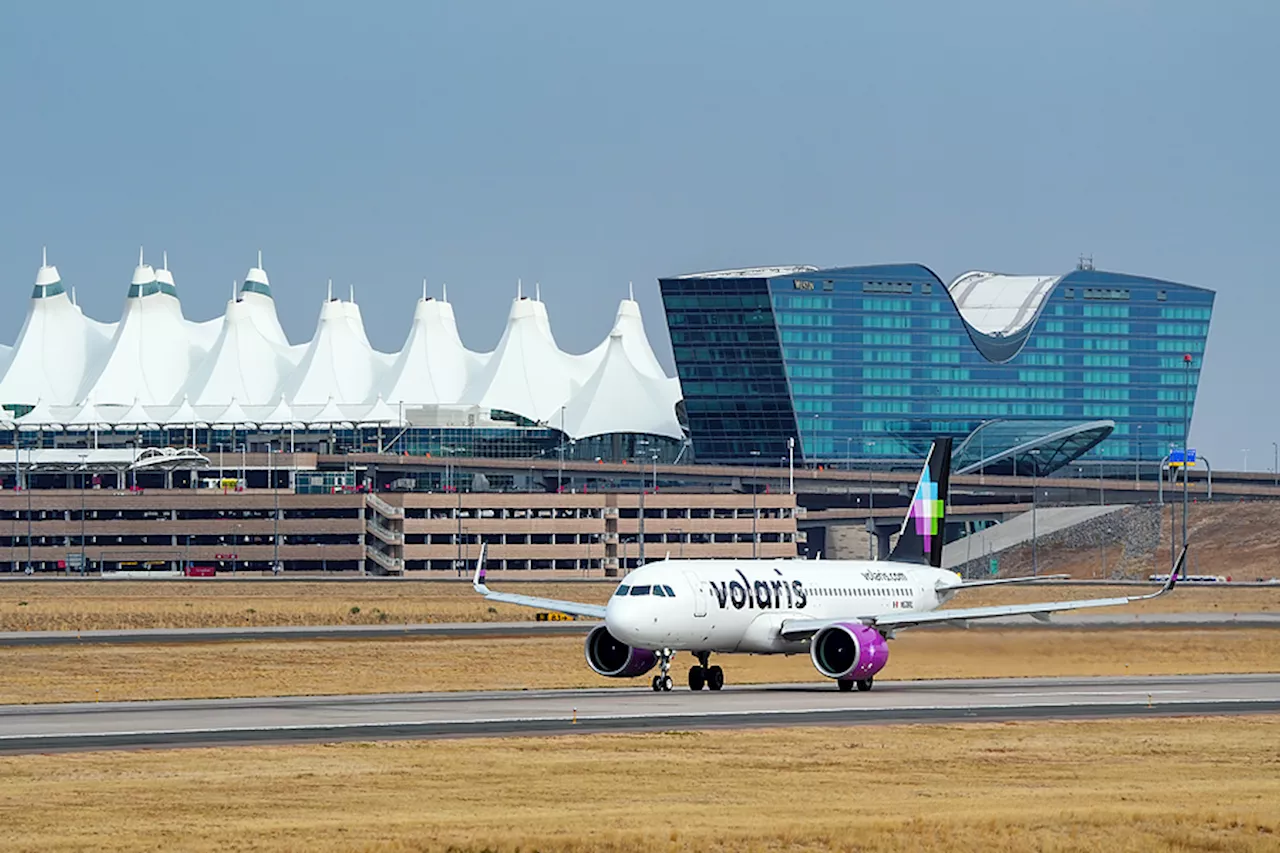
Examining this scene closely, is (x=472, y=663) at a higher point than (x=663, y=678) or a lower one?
lower

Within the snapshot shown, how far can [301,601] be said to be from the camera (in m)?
105

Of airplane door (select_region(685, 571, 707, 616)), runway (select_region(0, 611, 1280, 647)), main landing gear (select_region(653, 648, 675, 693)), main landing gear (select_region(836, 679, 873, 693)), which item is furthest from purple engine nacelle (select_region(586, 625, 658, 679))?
runway (select_region(0, 611, 1280, 647))

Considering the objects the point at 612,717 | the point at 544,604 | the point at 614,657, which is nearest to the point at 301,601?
the point at 544,604

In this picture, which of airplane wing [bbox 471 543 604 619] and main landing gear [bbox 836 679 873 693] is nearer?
main landing gear [bbox 836 679 873 693]

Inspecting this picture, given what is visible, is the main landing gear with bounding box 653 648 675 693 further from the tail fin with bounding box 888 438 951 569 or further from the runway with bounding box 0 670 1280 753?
the tail fin with bounding box 888 438 951 569

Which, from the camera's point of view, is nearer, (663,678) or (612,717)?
(612,717)

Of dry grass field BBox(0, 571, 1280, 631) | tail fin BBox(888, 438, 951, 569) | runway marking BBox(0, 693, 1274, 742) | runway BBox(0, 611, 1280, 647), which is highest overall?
tail fin BBox(888, 438, 951, 569)

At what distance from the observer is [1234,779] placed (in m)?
31.1

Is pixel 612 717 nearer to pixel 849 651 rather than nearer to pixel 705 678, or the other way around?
pixel 849 651

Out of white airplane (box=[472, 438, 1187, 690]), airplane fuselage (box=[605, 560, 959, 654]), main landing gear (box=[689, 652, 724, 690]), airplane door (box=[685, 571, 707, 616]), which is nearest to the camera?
airplane fuselage (box=[605, 560, 959, 654])

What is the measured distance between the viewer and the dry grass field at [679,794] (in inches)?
985

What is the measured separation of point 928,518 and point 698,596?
13157mm

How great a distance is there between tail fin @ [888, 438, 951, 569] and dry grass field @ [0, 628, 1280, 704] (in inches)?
105

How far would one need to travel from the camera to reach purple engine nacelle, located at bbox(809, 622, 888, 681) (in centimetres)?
4819
